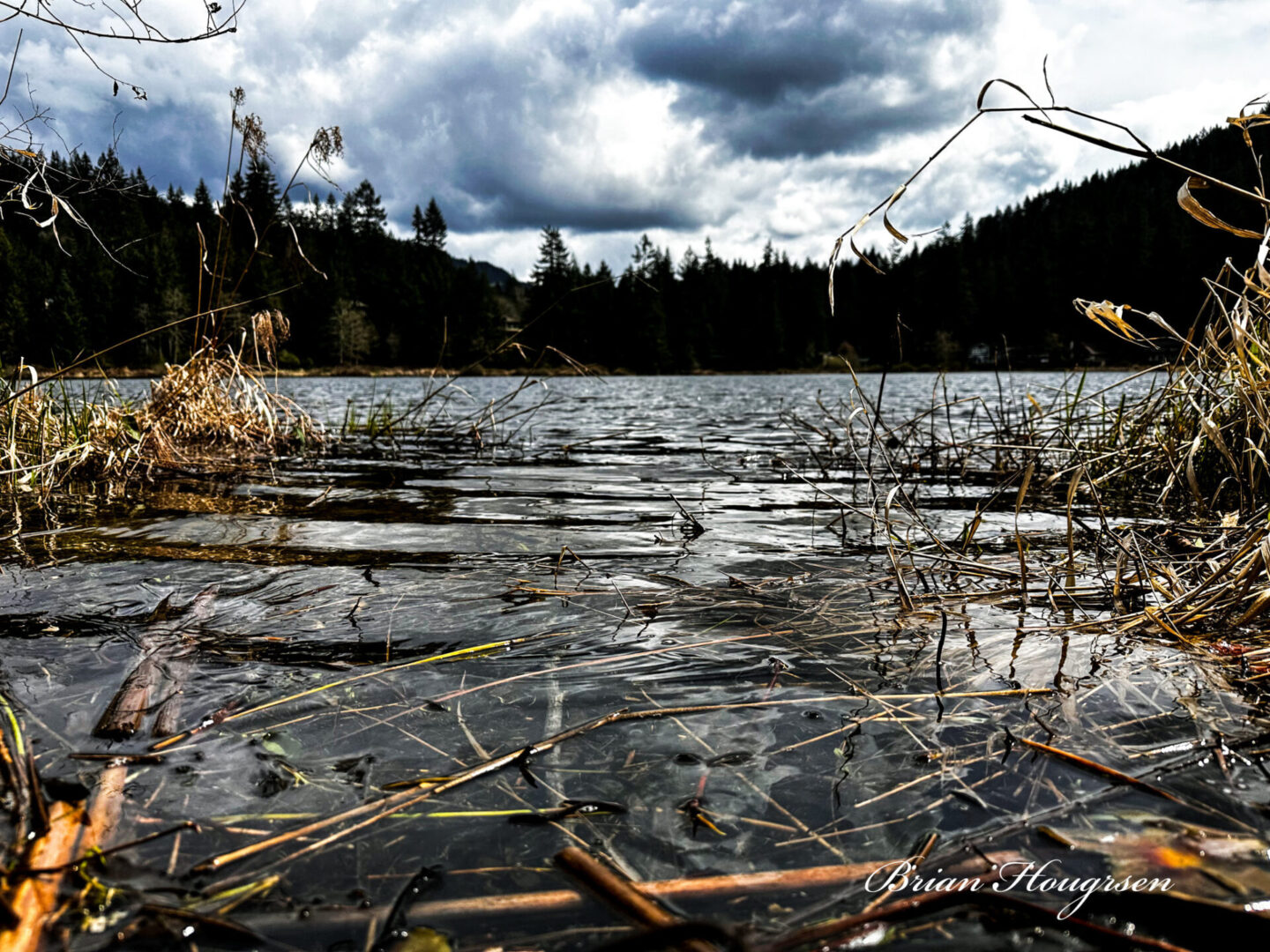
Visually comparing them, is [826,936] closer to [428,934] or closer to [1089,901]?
[1089,901]

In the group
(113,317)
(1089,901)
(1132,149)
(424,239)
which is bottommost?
(1089,901)

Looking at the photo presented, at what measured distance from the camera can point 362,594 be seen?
106 inches

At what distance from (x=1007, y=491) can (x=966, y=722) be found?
14.5 ft

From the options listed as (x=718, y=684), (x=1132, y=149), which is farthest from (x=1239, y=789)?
(x=1132, y=149)

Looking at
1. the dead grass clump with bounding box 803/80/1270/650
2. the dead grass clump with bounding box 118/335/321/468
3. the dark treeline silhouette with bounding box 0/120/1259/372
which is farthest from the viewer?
the dark treeline silhouette with bounding box 0/120/1259/372

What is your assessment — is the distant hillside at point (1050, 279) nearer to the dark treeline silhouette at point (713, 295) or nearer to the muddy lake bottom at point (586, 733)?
the dark treeline silhouette at point (713, 295)

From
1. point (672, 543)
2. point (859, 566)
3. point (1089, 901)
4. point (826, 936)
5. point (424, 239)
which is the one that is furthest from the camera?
point (424, 239)

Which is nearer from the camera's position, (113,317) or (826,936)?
(826,936)

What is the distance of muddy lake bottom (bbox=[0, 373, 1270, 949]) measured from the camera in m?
1.07

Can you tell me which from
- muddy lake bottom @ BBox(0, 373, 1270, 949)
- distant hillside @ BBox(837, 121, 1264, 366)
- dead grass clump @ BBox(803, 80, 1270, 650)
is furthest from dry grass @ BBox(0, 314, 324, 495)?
distant hillside @ BBox(837, 121, 1264, 366)

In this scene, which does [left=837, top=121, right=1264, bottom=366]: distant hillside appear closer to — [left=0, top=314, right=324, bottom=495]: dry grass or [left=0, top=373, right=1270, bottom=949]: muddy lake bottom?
[left=0, top=314, right=324, bottom=495]: dry grass

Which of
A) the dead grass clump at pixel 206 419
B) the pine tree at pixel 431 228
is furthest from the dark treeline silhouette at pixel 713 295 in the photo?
the dead grass clump at pixel 206 419

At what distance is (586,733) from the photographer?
5.26ft

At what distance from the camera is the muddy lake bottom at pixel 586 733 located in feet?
3.52
